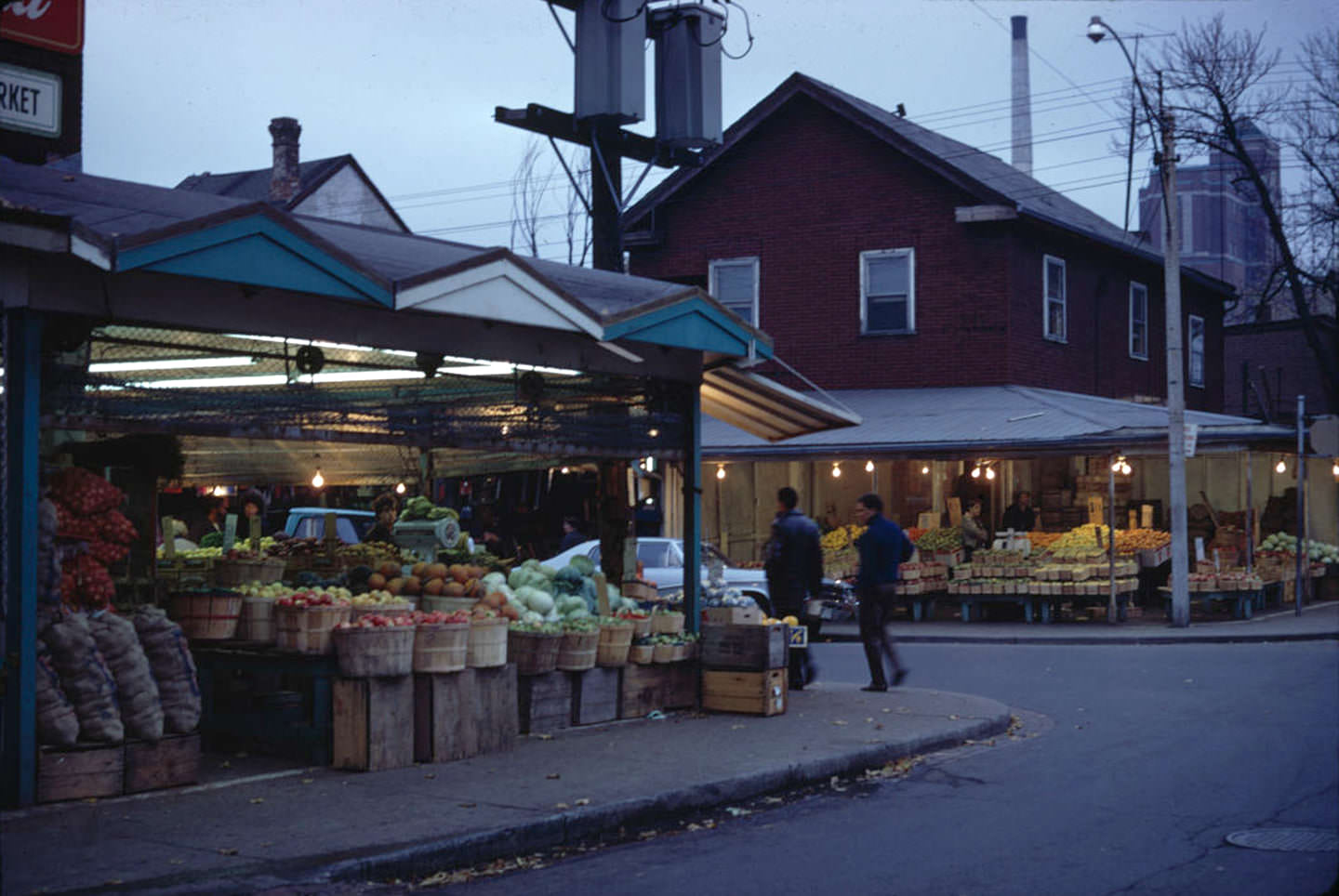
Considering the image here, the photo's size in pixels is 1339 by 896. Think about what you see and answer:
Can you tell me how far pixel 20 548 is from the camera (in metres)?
9.14

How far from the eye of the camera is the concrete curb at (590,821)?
26.1 feet

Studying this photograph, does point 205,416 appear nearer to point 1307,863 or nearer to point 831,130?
point 1307,863

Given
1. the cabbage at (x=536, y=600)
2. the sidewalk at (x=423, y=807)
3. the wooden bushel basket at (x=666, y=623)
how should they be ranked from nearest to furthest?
1. the sidewalk at (x=423, y=807)
2. the cabbage at (x=536, y=600)
3. the wooden bushel basket at (x=666, y=623)

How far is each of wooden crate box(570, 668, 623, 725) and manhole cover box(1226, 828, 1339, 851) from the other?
5726 millimetres

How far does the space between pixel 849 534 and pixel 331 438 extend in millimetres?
17791

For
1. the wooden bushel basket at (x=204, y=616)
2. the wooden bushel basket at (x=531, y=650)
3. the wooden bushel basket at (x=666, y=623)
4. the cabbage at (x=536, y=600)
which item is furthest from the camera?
the wooden bushel basket at (x=666, y=623)

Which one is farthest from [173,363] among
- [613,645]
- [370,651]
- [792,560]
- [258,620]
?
[792,560]

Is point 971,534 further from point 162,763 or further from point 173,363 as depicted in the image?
point 162,763

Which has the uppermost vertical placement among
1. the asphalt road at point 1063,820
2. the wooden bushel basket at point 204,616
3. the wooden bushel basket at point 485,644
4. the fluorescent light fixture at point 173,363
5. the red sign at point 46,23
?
the red sign at point 46,23

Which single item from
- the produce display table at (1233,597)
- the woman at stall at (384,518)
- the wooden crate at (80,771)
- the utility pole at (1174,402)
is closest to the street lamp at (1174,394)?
the utility pole at (1174,402)

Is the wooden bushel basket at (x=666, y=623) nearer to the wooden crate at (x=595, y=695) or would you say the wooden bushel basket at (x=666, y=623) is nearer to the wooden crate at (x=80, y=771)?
the wooden crate at (x=595, y=695)

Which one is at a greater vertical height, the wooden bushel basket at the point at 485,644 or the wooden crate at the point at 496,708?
the wooden bushel basket at the point at 485,644

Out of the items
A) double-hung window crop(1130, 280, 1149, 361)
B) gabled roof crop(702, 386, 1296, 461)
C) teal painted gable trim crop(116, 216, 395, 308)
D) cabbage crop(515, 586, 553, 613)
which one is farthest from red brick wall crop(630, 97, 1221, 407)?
teal painted gable trim crop(116, 216, 395, 308)

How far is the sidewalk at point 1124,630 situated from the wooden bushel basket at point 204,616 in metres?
13.8
